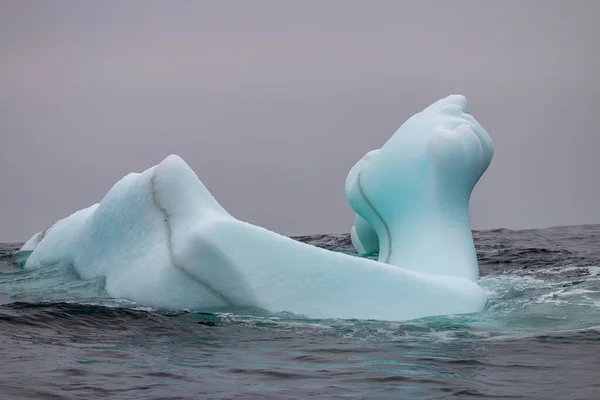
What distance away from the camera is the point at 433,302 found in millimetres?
8172

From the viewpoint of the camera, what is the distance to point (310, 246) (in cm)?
834

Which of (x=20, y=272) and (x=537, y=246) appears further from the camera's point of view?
(x=537, y=246)

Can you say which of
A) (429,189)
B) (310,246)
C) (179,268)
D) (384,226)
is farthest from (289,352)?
(384,226)

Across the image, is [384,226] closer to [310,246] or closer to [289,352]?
[310,246]

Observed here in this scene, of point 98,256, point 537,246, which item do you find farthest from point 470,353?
point 537,246

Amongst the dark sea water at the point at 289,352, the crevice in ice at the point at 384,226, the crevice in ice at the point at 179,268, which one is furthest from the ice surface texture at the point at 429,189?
the crevice in ice at the point at 179,268

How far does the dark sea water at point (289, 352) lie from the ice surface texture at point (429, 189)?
0.78 m

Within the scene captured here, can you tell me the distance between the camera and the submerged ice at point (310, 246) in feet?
26.6

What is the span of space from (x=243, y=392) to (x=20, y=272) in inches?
255

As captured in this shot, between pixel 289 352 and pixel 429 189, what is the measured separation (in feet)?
13.5

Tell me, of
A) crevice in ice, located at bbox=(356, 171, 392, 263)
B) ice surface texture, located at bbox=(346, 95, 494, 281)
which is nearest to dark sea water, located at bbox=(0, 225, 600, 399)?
ice surface texture, located at bbox=(346, 95, 494, 281)

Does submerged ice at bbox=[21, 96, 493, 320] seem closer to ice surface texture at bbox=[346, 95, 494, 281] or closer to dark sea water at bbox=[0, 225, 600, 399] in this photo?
ice surface texture at bbox=[346, 95, 494, 281]

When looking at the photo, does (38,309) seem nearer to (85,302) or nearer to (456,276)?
(85,302)

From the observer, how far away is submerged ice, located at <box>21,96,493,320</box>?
8109 millimetres
